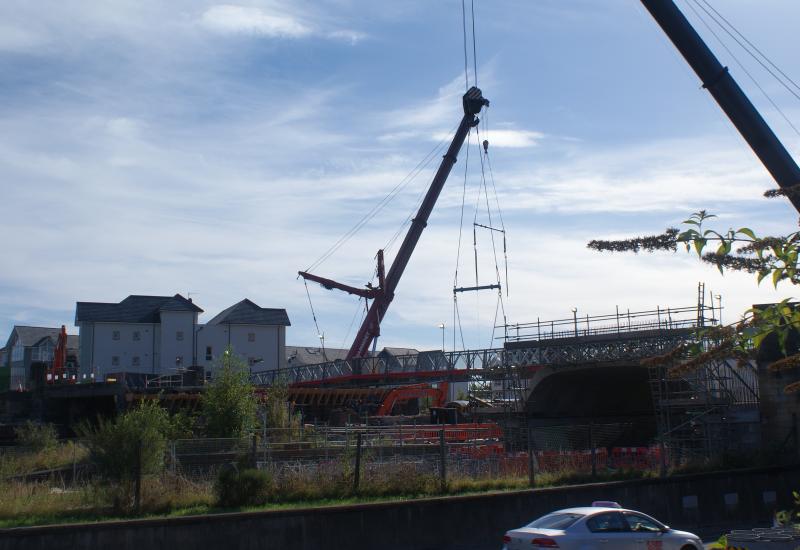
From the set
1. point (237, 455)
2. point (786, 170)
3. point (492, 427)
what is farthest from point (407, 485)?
point (492, 427)

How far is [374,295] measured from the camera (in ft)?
215

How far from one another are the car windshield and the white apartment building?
6525 cm

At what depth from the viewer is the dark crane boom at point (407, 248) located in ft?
210

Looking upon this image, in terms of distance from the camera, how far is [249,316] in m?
87.8

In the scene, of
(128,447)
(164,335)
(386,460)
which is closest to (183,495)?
(128,447)

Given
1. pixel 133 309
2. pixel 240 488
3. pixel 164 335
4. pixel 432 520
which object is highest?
pixel 133 309

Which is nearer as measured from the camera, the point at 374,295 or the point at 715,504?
the point at 715,504

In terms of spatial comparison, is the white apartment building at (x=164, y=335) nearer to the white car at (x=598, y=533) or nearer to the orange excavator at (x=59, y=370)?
the orange excavator at (x=59, y=370)

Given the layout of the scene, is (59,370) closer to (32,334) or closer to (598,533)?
(32,334)

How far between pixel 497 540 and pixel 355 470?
3456 millimetres

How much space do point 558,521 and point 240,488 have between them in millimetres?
6981

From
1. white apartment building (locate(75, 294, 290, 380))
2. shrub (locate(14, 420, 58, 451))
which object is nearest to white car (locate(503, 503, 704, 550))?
shrub (locate(14, 420, 58, 451))

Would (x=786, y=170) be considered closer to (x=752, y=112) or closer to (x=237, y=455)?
(x=752, y=112)

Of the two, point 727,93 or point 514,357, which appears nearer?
point 727,93
